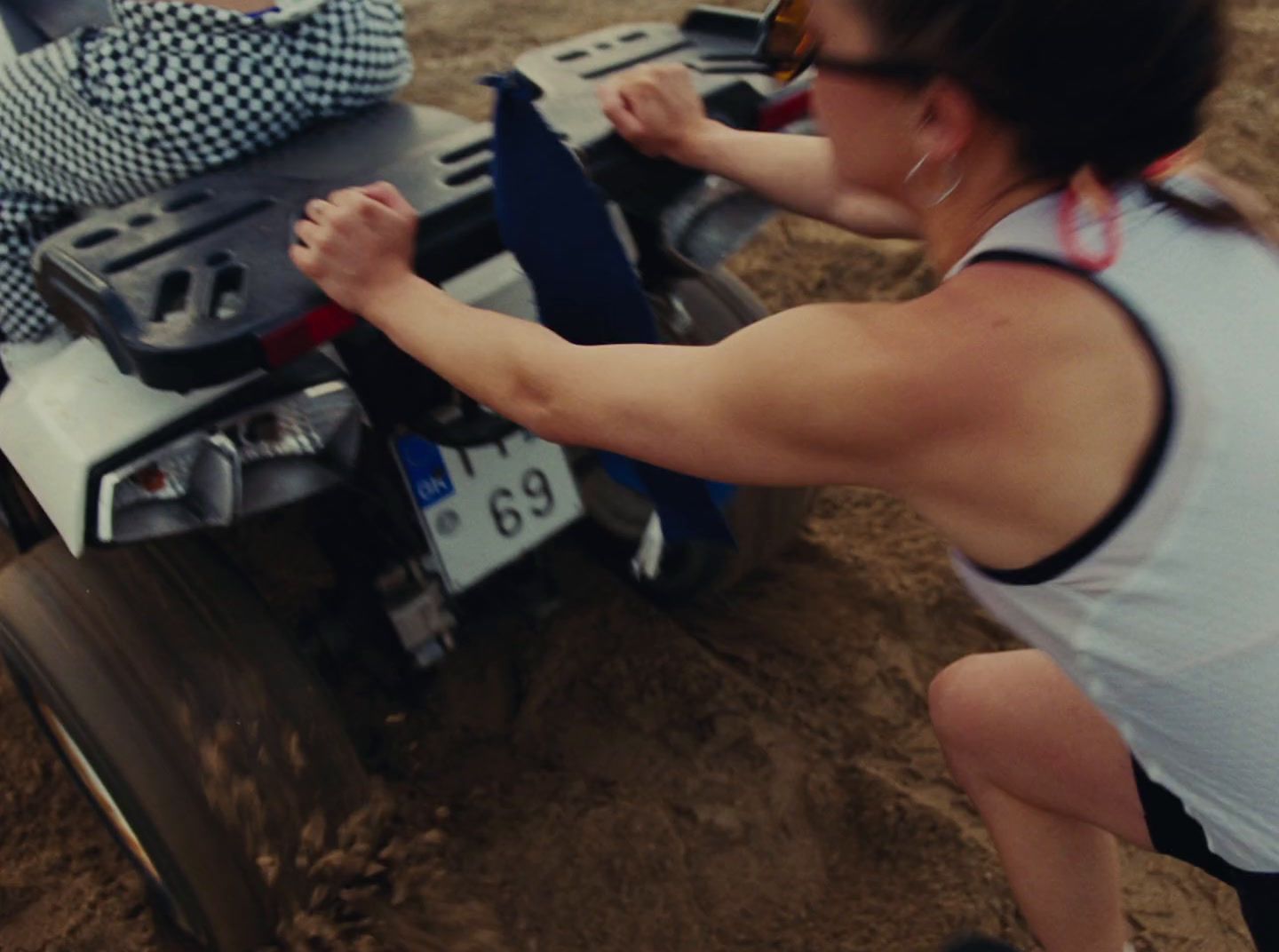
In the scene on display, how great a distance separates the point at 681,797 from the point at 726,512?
0.58 metres

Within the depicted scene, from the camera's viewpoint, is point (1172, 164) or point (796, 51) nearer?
point (1172, 164)

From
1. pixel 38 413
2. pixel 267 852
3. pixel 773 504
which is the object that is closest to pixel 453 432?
pixel 38 413

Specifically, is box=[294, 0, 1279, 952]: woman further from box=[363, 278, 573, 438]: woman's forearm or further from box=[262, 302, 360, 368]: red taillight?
box=[262, 302, 360, 368]: red taillight

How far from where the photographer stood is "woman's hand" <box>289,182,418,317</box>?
1465mm

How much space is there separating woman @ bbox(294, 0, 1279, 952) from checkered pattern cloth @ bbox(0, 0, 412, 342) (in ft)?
2.07

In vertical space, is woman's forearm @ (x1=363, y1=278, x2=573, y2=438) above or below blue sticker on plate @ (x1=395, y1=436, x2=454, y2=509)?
above

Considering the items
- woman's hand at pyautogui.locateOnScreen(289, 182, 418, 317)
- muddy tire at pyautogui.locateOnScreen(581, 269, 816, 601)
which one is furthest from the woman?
muddy tire at pyautogui.locateOnScreen(581, 269, 816, 601)

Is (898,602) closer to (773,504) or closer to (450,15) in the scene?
(773,504)

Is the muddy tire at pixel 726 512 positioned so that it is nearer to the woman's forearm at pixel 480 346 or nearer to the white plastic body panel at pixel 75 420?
the woman's forearm at pixel 480 346

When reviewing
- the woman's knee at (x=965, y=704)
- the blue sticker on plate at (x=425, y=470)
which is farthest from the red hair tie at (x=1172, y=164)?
the blue sticker on plate at (x=425, y=470)

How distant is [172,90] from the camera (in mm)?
1736

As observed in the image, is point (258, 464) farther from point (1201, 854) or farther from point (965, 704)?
point (1201, 854)

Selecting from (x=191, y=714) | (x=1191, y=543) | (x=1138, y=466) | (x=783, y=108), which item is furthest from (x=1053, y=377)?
(x=191, y=714)

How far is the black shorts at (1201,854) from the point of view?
53.2 inches
